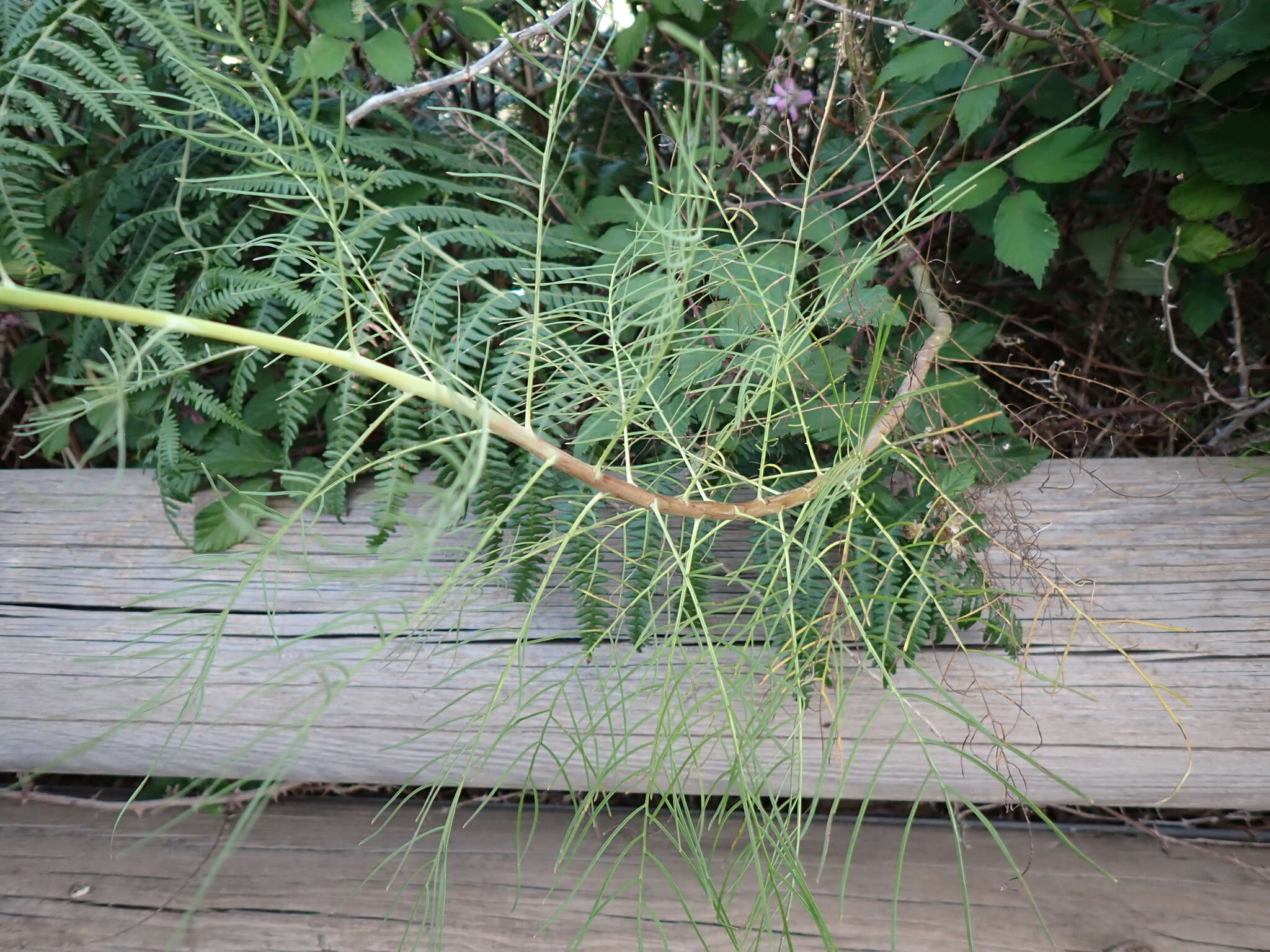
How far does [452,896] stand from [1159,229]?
1.51 m

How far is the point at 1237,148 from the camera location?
1120 mm

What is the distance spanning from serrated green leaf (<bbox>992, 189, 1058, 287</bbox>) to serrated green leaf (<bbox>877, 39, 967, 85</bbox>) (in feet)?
0.68

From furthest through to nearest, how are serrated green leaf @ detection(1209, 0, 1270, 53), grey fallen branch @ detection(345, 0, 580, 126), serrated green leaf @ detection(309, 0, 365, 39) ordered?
serrated green leaf @ detection(309, 0, 365, 39) < grey fallen branch @ detection(345, 0, 580, 126) < serrated green leaf @ detection(1209, 0, 1270, 53)

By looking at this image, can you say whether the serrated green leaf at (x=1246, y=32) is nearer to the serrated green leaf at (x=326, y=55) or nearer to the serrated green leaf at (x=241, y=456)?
the serrated green leaf at (x=326, y=55)

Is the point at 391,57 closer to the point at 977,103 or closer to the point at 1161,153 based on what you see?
the point at 977,103

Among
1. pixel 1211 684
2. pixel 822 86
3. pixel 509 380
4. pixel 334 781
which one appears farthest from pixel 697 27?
pixel 334 781

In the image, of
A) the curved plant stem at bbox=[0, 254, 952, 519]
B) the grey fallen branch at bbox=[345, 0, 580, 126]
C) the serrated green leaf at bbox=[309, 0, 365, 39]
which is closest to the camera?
the curved plant stem at bbox=[0, 254, 952, 519]

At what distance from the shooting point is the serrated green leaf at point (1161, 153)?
46.0 inches

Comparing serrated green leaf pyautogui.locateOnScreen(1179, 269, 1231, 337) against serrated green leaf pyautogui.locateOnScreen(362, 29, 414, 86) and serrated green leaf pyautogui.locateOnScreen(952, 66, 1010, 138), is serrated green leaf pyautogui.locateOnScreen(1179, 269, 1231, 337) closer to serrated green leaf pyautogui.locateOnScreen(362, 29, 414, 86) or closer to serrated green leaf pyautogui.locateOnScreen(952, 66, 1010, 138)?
serrated green leaf pyautogui.locateOnScreen(952, 66, 1010, 138)

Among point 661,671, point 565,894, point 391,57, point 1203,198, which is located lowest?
point 565,894

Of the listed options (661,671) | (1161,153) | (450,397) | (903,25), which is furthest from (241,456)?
(1161,153)

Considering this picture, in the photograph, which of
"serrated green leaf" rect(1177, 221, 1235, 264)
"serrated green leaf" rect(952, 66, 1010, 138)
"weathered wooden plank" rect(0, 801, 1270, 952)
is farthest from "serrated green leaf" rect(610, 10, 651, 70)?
"weathered wooden plank" rect(0, 801, 1270, 952)

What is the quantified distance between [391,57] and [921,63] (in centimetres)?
75

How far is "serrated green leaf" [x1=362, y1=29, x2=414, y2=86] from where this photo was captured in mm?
1173
